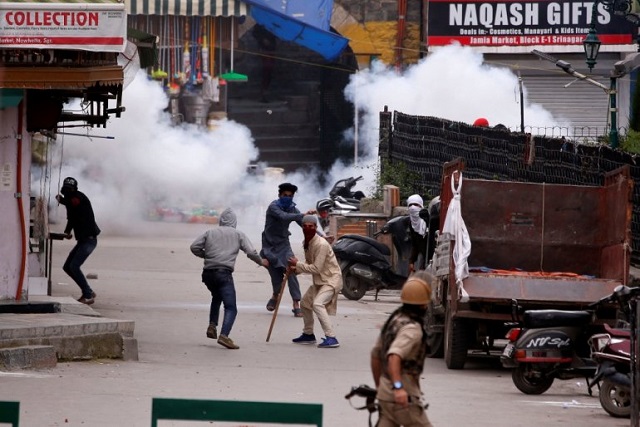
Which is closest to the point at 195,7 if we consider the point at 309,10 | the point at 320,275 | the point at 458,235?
the point at 309,10

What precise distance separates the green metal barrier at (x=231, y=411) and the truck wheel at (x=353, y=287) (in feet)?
44.8

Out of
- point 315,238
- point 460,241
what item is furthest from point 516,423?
point 315,238

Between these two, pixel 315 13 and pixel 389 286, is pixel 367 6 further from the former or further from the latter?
pixel 389 286

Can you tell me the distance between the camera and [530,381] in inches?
471

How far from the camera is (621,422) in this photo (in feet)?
34.4

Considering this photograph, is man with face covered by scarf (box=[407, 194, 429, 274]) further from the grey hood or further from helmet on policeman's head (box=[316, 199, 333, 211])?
the grey hood

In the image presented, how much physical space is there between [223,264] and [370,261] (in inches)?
237

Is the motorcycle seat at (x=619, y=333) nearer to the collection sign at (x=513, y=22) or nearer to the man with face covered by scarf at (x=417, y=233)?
the man with face covered by scarf at (x=417, y=233)

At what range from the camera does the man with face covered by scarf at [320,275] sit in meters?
14.4

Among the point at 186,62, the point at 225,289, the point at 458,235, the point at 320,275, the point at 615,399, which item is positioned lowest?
the point at 615,399

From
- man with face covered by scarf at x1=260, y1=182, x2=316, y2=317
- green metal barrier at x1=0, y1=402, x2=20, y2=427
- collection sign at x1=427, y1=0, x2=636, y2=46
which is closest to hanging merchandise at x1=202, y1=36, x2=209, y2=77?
collection sign at x1=427, y1=0, x2=636, y2=46

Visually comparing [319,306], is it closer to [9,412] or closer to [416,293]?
[416,293]

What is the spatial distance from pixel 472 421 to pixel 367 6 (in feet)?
89.7

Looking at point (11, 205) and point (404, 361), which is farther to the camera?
point (11, 205)
